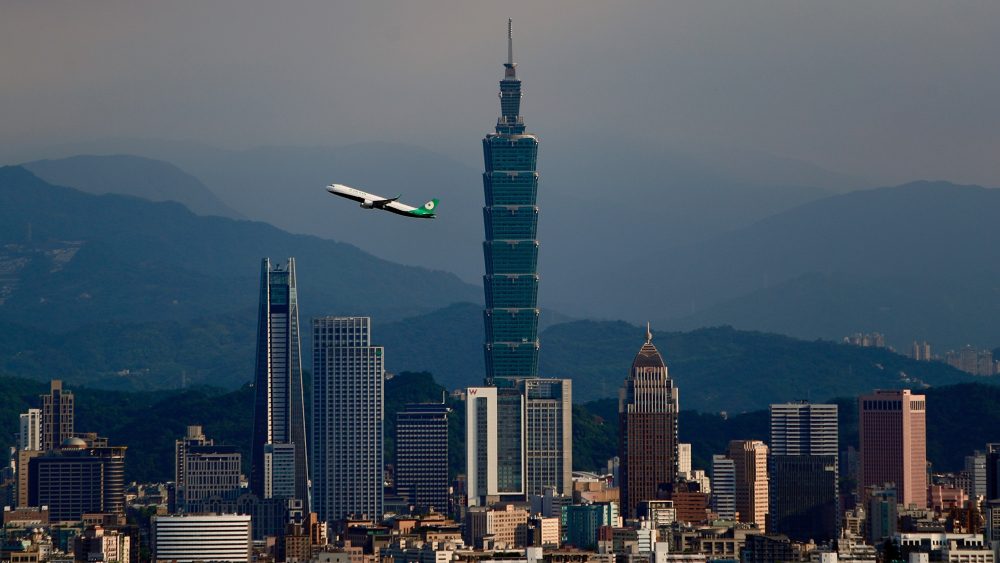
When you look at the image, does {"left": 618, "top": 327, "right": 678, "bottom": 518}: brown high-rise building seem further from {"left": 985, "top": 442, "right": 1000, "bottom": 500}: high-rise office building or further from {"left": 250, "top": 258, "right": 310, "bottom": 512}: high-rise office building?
{"left": 250, "top": 258, "right": 310, "bottom": 512}: high-rise office building

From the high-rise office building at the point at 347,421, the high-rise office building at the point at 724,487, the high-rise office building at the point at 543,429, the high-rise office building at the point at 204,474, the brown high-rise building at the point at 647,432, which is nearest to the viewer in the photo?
the high-rise office building at the point at 724,487

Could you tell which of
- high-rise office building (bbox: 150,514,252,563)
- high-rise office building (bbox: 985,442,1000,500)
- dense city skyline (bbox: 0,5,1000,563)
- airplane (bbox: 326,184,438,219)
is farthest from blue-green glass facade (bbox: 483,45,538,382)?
airplane (bbox: 326,184,438,219)

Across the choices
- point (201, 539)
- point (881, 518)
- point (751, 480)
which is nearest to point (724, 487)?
point (751, 480)

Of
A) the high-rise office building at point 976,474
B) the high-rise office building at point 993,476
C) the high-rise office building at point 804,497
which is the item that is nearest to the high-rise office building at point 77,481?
the high-rise office building at point 804,497

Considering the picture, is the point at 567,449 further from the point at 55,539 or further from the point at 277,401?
the point at 55,539

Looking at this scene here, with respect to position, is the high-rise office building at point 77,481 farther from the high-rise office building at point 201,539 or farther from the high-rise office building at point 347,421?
the high-rise office building at point 201,539
